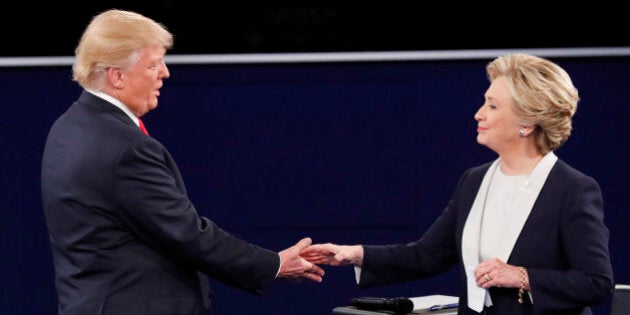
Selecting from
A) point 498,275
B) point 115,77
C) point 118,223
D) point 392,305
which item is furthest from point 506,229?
point 115,77

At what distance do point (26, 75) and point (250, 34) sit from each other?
1.06 meters

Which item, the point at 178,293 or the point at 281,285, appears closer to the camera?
the point at 178,293

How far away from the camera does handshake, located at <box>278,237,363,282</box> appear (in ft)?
11.6

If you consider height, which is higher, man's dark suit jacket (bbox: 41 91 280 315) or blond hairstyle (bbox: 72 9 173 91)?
blond hairstyle (bbox: 72 9 173 91)

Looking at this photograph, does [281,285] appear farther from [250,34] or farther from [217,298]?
[250,34]

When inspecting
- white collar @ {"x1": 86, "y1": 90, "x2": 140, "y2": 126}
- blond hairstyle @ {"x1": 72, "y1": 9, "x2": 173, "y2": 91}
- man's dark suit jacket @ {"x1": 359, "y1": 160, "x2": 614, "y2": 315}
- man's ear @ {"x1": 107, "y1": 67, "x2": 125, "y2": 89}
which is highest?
A: blond hairstyle @ {"x1": 72, "y1": 9, "x2": 173, "y2": 91}

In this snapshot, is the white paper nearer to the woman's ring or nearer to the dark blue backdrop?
the woman's ring

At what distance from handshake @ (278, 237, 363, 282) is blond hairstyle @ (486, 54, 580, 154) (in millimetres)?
726

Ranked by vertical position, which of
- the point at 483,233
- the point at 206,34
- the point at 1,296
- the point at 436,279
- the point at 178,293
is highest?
the point at 206,34

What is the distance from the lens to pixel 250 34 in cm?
534

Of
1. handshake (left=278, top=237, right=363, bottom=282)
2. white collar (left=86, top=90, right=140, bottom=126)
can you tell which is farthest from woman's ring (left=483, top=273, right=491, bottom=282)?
white collar (left=86, top=90, right=140, bottom=126)

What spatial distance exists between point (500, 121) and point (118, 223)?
1.11 meters

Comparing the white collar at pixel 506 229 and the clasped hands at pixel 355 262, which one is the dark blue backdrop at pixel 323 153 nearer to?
the clasped hands at pixel 355 262

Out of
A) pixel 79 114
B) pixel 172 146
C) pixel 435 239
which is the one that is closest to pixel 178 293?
pixel 79 114
